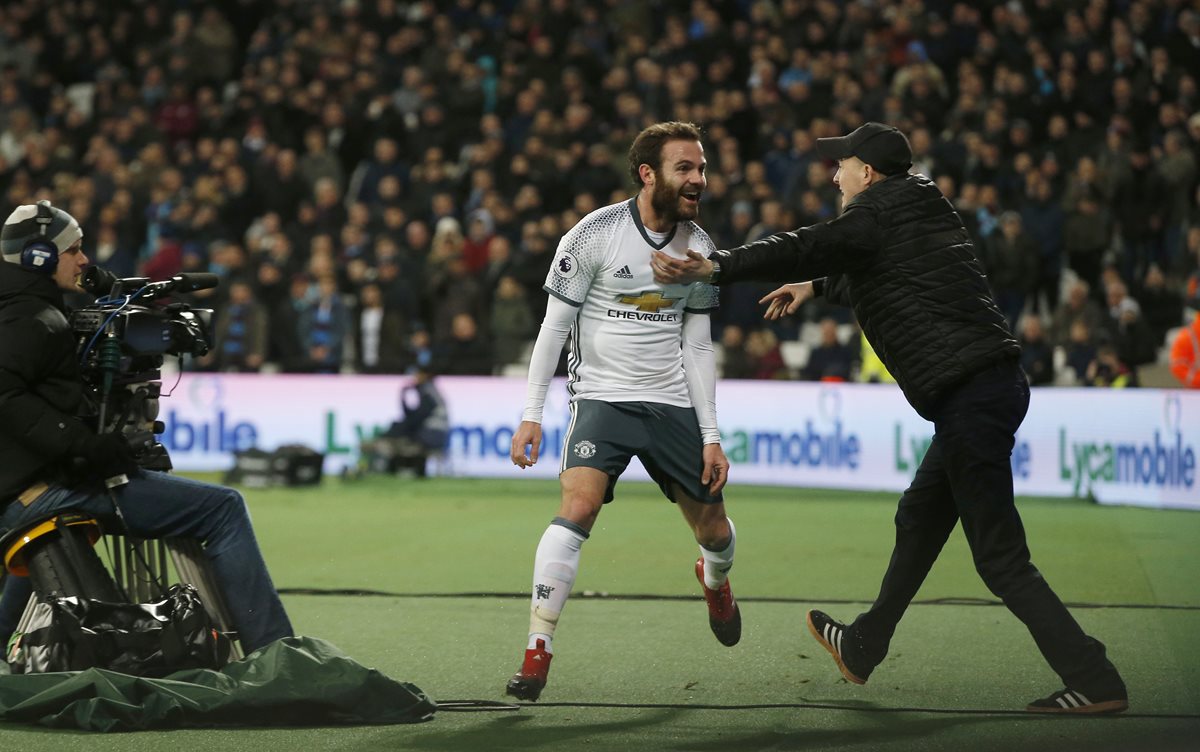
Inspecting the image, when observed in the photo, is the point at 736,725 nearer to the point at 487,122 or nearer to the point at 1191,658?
the point at 1191,658

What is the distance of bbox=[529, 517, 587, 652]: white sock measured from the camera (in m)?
6.09

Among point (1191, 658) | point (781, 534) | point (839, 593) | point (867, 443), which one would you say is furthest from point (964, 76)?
point (1191, 658)

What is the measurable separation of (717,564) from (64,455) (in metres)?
2.66

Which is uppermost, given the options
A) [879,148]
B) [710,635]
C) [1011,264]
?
[1011,264]

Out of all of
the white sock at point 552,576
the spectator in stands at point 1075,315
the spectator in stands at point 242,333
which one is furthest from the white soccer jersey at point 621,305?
the spectator in stands at point 242,333

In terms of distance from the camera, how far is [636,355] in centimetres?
647

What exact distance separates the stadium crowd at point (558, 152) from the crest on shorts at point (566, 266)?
936 cm

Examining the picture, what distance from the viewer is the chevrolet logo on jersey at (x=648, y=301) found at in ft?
21.2

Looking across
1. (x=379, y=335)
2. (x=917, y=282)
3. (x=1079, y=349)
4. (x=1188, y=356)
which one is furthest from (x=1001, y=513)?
(x=379, y=335)

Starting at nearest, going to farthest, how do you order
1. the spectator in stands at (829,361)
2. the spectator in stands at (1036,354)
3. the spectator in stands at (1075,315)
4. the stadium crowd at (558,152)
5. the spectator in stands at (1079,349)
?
1. the spectator in stands at (1036,354)
2. the spectator in stands at (1079,349)
3. the spectator in stands at (829,361)
4. the spectator in stands at (1075,315)
5. the stadium crowd at (558,152)

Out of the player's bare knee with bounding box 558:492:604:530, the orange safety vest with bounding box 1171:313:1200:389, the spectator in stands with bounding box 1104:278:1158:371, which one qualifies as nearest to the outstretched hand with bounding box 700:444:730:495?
the player's bare knee with bounding box 558:492:604:530

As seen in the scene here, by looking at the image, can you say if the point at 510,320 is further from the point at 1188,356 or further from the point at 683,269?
the point at 683,269

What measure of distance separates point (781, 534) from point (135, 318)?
267 inches

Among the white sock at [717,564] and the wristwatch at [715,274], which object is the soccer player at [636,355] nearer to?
the white sock at [717,564]
